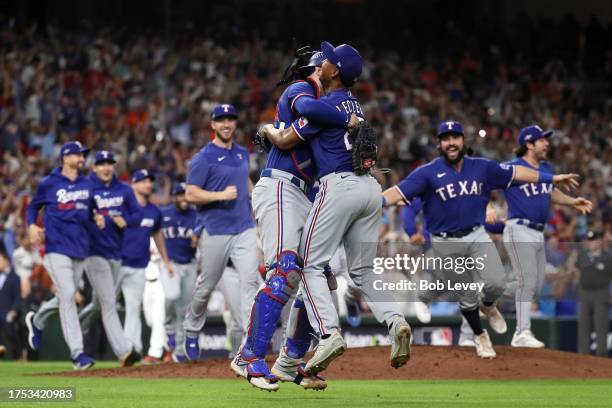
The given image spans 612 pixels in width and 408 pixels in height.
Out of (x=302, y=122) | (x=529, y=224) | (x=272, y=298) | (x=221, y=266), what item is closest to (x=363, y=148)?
(x=302, y=122)

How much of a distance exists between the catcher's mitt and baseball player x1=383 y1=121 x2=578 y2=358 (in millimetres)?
3627

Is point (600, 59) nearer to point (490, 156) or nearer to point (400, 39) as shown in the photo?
point (400, 39)

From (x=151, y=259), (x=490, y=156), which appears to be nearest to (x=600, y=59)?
(x=490, y=156)

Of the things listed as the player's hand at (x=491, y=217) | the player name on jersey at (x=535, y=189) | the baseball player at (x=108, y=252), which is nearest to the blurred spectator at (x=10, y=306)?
the baseball player at (x=108, y=252)

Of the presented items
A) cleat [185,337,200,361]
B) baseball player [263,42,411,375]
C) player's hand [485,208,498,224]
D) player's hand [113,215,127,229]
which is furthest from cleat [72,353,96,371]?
baseball player [263,42,411,375]

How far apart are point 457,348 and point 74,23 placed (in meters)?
19.9

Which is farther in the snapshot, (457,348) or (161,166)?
(161,166)

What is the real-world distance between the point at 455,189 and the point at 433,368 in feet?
6.38

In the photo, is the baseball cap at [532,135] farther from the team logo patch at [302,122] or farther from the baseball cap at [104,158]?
the team logo patch at [302,122]

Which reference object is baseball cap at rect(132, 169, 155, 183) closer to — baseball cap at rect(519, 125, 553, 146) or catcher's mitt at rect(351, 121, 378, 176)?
baseball cap at rect(519, 125, 553, 146)

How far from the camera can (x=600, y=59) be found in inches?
1276

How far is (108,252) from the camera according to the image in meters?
13.9

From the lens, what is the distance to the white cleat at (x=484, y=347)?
11.8 m

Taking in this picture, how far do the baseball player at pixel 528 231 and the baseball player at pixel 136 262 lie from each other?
178 inches
